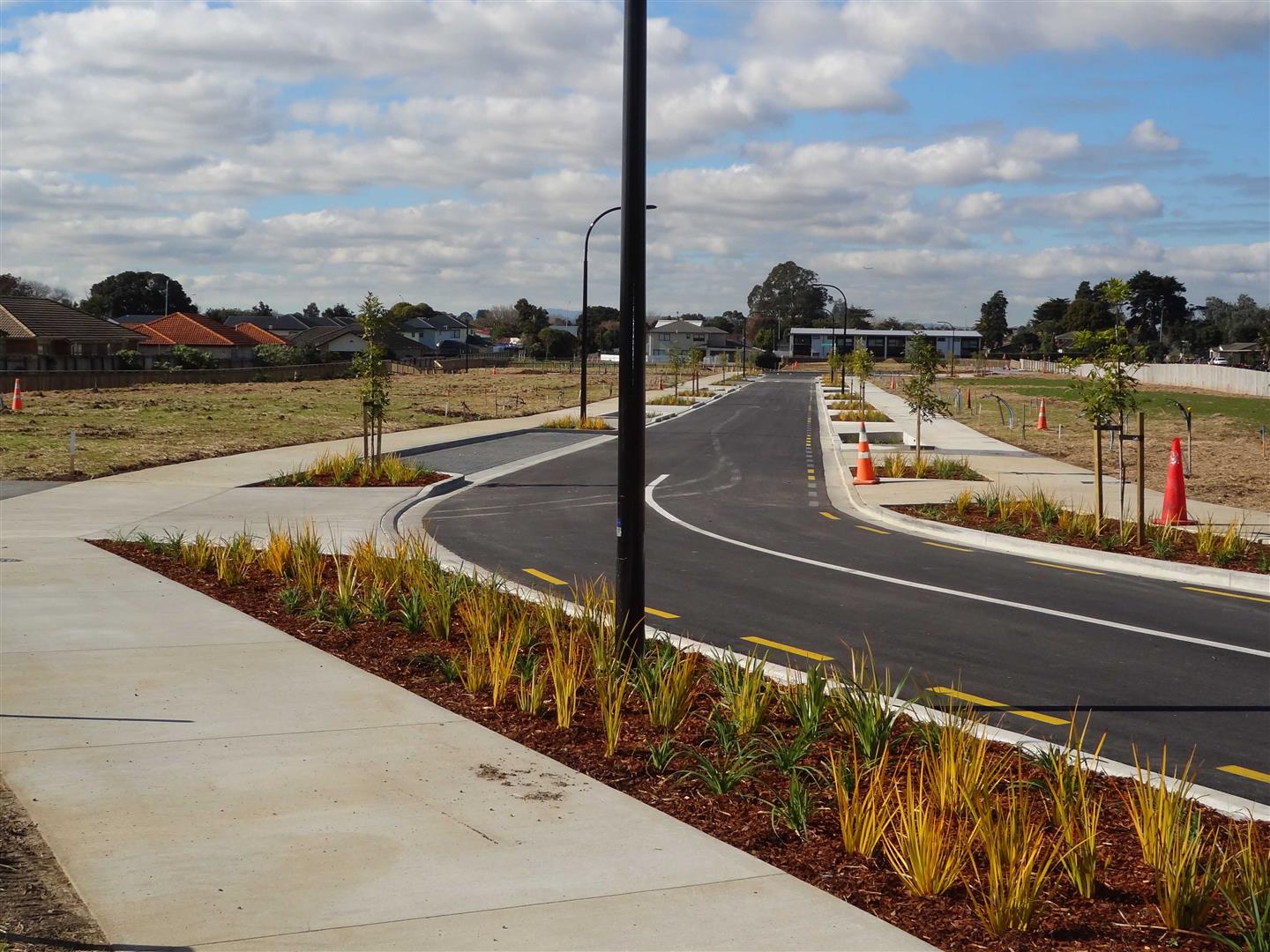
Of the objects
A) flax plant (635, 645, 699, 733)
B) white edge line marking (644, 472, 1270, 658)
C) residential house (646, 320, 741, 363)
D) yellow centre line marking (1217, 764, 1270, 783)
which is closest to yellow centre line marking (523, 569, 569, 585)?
white edge line marking (644, 472, 1270, 658)

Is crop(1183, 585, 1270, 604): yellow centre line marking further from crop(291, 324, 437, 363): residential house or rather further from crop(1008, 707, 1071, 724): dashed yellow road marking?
crop(291, 324, 437, 363): residential house

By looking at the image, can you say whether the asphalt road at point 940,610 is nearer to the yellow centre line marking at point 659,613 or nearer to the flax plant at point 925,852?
→ the yellow centre line marking at point 659,613

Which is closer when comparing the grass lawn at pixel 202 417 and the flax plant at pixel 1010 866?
the flax plant at pixel 1010 866

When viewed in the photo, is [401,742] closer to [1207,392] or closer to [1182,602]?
[1182,602]

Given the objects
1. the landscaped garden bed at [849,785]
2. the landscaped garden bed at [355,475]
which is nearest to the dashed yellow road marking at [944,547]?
the landscaped garden bed at [849,785]

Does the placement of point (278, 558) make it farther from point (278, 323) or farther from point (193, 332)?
point (278, 323)

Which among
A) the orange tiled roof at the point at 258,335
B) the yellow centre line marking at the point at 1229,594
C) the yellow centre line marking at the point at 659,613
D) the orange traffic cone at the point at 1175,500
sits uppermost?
the orange tiled roof at the point at 258,335

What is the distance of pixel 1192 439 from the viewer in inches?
1366

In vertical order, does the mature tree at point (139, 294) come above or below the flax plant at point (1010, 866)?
above

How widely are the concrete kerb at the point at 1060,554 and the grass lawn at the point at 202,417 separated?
13850mm

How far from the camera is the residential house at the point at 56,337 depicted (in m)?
65.9

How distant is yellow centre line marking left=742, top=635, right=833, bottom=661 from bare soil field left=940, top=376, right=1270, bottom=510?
1200cm

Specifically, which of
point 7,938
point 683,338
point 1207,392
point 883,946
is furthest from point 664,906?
point 683,338

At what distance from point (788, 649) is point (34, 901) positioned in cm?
628
